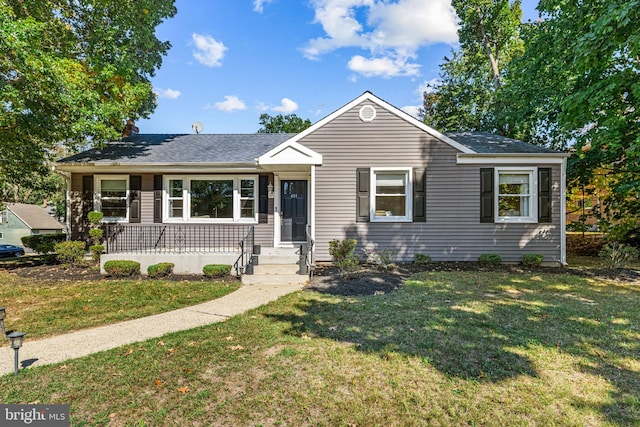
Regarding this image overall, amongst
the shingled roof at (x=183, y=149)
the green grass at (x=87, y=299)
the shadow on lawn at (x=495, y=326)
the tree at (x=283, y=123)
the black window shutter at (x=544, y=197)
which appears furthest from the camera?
the tree at (x=283, y=123)

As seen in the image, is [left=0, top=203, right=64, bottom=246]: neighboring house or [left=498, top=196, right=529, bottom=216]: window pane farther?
[left=0, top=203, right=64, bottom=246]: neighboring house

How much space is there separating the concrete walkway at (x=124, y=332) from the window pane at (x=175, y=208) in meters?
5.00

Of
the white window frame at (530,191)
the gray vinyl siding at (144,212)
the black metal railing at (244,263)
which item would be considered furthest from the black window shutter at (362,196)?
the white window frame at (530,191)

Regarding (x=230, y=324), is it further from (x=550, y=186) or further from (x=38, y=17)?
(x=38, y=17)

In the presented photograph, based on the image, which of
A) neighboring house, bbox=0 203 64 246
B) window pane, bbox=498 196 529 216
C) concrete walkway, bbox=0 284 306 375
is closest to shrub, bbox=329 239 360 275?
concrete walkway, bbox=0 284 306 375

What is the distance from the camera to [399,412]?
8.54 ft

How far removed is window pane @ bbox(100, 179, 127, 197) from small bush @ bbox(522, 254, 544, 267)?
12592 millimetres

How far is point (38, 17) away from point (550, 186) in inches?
639

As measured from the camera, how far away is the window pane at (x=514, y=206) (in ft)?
31.8

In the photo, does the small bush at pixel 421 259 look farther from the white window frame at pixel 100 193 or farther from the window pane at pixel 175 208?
the white window frame at pixel 100 193

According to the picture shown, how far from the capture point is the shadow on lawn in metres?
3.30

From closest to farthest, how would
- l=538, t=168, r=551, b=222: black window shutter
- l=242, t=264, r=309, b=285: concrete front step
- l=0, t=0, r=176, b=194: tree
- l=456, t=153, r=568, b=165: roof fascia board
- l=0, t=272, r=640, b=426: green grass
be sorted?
l=0, t=272, r=640, b=426: green grass
l=242, t=264, r=309, b=285: concrete front step
l=0, t=0, r=176, b=194: tree
l=456, t=153, r=568, b=165: roof fascia board
l=538, t=168, r=551, b=222: black window shutter

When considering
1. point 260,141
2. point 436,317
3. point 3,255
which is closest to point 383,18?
point 260,141

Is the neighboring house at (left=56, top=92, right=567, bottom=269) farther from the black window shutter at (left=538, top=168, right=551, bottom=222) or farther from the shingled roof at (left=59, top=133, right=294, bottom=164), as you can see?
the shingled roof at (left=59, top=133, right=294, bottom=164)
